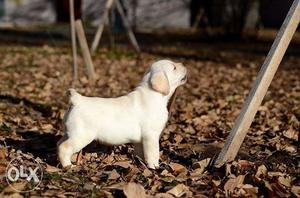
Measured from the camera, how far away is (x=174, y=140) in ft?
19.6

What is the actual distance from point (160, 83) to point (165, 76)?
0.34ft

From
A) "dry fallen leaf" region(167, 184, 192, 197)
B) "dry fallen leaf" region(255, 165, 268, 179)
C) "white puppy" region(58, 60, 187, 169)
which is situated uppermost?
"white puppy" region(58, 60, 187, 169)

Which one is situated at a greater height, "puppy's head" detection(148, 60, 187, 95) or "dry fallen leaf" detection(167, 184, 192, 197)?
"puppy's head" detection(148, 60, 187, 95)

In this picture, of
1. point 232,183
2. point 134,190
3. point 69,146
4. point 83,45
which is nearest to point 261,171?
point 232,183

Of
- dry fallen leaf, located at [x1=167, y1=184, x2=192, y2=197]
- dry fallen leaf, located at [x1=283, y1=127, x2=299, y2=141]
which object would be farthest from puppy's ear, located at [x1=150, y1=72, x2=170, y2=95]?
dry fallen leaf, located at [x1=283, y1=127, x2=299, y2=141]

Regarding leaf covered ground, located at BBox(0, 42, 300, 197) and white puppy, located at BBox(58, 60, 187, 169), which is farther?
white puppy, located at BBox(58, 60, 187, 169)

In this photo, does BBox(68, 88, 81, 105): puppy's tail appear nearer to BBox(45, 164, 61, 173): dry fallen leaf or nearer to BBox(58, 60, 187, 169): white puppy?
BBox(58, 60, 187, 169): white puppy

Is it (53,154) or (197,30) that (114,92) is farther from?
(197,30)

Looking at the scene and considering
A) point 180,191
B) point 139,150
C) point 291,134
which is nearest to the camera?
point 180,191

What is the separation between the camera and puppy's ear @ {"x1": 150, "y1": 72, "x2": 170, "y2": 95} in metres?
4.72

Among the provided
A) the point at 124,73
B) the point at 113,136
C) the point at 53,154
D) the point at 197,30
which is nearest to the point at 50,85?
the point at 124,73

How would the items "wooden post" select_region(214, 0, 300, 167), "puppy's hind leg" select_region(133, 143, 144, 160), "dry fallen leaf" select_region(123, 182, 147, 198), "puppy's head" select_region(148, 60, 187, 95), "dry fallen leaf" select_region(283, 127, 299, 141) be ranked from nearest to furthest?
"dry fallen leaf" select_region(123, 182, 147, 198), "wooden post" select_region(214, 0, 300, 167), "puppy's head" select_region(148, 60, 187, 95), "puppy's hind leg" select_region(133, 143, 144, 160), "dry fallen leaf" select_region(283, 127, 299, 141)

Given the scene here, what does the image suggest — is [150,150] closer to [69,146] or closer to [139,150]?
[139,150]

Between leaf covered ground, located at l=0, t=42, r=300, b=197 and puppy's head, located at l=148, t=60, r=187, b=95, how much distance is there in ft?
2.11
